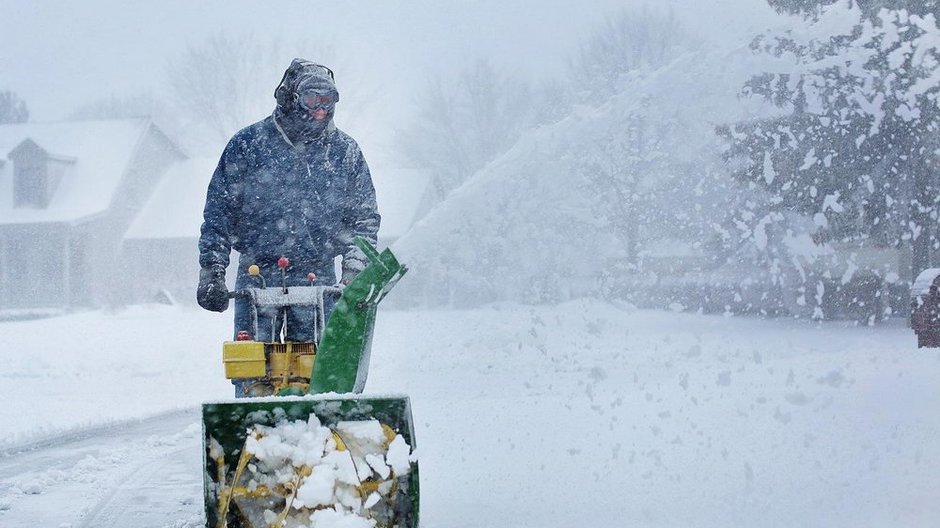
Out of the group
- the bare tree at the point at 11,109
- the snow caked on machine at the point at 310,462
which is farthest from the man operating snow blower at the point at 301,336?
the bare tree at the point at 11,109

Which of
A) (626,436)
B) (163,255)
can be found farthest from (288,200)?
(163,255)

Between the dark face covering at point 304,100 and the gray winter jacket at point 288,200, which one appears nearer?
the dark face covering at point 304,100

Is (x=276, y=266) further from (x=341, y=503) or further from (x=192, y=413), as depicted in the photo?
(x=192, y=413)

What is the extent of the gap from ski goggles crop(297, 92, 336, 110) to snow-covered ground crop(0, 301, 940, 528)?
2.11m

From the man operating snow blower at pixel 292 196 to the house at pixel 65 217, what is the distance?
3138 cm

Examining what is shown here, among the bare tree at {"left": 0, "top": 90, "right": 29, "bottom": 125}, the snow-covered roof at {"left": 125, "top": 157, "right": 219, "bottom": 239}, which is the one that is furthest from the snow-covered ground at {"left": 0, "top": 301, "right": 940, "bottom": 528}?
the bare tree at {"left": 0, "top": 90, "right": 29, "bottom": 125}

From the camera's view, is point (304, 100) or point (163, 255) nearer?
point (304, 100)

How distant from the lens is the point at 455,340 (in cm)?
1477

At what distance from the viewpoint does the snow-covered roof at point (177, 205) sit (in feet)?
125

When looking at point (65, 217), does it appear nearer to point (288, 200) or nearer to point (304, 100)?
point (288, 200)

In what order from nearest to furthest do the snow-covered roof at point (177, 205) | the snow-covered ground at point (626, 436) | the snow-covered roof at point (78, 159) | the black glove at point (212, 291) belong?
the black glove at point (212, 291)
the snow-covered ground at point (626, 436)
the snow-covered roof at point (78, 159)
the snow-covered roof at point (177, 205)

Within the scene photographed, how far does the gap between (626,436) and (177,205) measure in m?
35.5

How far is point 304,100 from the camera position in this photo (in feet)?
15.7

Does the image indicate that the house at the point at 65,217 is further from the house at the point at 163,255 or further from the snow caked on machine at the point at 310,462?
the snow caked on machine at the point at 310,462
